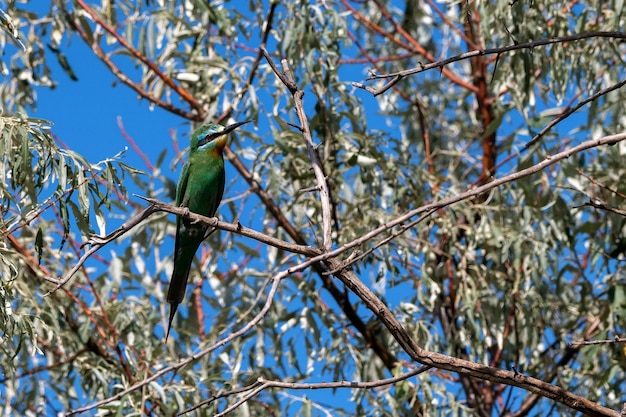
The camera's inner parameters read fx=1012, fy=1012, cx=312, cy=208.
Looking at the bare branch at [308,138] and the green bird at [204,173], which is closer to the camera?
the bare branch at [308,138]

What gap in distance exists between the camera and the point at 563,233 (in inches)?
160

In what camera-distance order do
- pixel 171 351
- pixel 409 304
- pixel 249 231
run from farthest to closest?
pixel 171 351 → pixel 409 304 → pixel 249 231

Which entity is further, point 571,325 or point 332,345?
point 571,325

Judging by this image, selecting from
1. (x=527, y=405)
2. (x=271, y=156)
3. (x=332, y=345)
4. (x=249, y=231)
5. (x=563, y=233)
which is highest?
(x=271, y=156)

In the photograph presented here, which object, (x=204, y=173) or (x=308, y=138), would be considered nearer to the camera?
(x=308, y=138)

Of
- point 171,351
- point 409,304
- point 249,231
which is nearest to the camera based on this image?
point 249,231

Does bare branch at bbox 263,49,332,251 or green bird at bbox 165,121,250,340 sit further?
green bird at bbox 165,121,250,340

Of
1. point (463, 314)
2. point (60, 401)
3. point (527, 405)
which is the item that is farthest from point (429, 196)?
point (60, 401)

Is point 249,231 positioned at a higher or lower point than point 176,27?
lower

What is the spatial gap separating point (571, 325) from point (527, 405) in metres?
0.45

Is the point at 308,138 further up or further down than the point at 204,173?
further down

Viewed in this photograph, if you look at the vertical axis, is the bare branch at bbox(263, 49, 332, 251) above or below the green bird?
below

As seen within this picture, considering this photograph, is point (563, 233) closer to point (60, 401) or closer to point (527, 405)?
point (527, 405)

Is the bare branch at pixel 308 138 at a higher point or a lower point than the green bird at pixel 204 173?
lower
